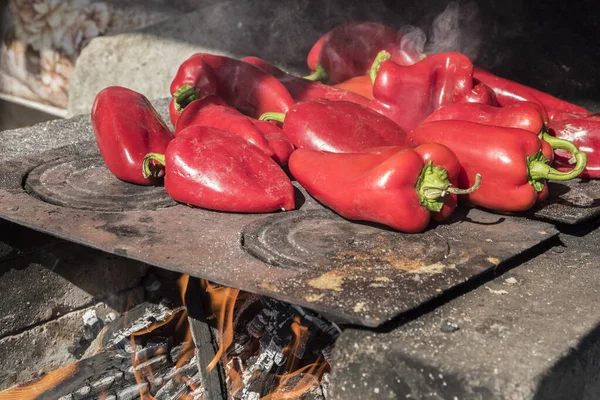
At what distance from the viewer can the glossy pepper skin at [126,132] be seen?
2.71 meters

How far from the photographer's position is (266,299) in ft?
8.99

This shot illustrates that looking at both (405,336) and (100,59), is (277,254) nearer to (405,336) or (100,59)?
(405,336)

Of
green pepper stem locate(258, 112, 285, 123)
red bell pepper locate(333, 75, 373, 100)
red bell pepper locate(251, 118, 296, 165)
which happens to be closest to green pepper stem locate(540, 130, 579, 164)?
red bell pepper locate(251, 118, 296, 165)

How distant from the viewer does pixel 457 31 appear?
4.18 metres

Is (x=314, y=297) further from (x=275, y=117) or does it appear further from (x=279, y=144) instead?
(x=275, y=117)

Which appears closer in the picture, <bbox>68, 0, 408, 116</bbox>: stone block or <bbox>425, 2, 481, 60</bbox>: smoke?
<bbox>425, 2, 481, 60</bbox>: smoke

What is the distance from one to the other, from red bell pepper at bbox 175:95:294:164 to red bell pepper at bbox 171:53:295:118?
328mm

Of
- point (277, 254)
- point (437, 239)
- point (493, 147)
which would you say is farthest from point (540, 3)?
point (277, 254)

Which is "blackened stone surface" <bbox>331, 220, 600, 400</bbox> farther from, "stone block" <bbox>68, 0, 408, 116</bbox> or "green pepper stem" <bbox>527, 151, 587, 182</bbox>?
"stone block" <bbox>68, 0, 408, 116</bbox>

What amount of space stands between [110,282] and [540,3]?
246cm

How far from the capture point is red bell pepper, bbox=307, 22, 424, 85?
4.13 metres

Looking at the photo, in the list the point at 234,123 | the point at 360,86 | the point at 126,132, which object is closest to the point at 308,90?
the point at 360,86

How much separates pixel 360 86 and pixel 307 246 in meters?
1.72

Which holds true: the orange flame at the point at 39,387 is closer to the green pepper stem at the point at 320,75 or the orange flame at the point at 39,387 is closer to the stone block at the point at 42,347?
the stone block at the point at 42,347
